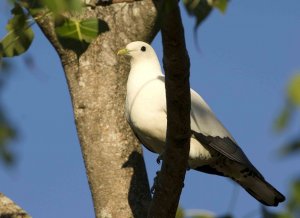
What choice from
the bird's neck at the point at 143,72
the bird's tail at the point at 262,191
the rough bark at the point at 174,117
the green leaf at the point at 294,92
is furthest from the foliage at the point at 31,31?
the bird's tail at the point at 262,191

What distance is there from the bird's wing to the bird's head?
51 centimetres

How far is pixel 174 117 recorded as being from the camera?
2863 mm

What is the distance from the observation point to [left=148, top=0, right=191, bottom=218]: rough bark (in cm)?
242

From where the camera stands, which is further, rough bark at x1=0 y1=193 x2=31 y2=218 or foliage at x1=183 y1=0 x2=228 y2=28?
rough bark at x1=0 y1=193 x2=31 y2=218

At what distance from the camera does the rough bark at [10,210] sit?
12.1 feet

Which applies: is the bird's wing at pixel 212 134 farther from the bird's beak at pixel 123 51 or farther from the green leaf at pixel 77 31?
Result: the green leaf at pixel 77 31

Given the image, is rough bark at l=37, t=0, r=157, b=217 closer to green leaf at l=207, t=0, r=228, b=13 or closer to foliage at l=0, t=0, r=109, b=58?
foliage at l=0, t=0, r=109, b=58

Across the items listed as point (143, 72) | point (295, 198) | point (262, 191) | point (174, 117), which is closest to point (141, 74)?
point (143, 72)

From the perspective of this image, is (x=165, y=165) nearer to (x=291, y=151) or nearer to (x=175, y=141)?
(x=175, y=141)

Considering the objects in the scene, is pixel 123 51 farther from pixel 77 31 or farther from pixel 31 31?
pixel 77 31

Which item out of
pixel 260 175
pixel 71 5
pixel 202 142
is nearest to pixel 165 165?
Answer: pixel 202 142

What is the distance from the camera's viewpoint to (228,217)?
52.4 inches

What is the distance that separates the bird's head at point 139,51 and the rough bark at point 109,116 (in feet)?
0.19

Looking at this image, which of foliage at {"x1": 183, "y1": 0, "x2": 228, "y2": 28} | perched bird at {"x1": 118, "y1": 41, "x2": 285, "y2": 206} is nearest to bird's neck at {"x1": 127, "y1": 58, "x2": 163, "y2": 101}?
perched bird at {"x1": 118, "y1": 41, "x2": 285, "y2": 206}
